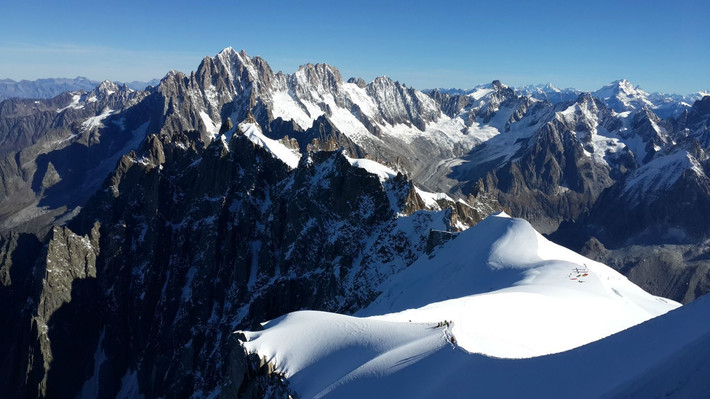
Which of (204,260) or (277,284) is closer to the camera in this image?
(277,284)

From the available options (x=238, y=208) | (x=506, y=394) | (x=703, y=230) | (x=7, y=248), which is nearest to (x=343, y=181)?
(x=238, y=208)

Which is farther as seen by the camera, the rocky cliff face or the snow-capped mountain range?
the rocky cliff face

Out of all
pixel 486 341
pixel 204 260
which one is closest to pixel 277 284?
pixel 204 260

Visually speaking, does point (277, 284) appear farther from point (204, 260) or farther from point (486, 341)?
point (486, 341)

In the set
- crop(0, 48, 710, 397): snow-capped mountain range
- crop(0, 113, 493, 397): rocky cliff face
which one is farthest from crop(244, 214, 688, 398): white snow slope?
crop(0, 113, 493, 397): rocky cliff face

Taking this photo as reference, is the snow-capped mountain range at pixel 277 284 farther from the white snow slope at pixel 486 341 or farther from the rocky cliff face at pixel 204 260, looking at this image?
the rocky cliff face at pixel 204 260

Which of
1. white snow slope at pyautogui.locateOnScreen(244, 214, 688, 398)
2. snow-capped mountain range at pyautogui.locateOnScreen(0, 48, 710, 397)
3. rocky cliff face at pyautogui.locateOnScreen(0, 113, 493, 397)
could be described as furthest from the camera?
rocky cliff face at pyautogui.locateOnScreen(0, 113, 493, 397)

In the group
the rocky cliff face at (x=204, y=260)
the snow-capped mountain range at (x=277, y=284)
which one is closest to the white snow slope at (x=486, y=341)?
the snow-capped mountain range at (x=277, y=284)

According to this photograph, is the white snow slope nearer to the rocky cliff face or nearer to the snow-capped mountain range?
the snow-capped mountain range
